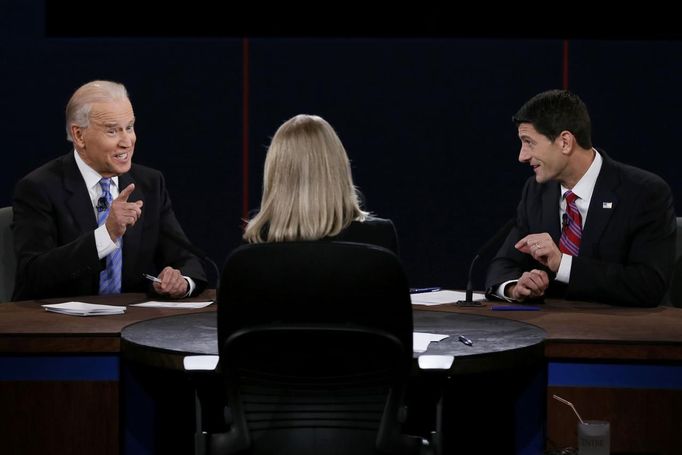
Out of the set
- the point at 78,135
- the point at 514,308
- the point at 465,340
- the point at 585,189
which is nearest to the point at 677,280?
the point at 585,189

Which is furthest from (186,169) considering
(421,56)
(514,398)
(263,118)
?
(514,398)

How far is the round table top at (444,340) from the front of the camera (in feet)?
7.26

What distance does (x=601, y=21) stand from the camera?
4461 mm

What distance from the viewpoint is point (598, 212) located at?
3.35 metres

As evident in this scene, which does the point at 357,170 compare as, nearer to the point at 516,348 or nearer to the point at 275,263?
the point at 516,348

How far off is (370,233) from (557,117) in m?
1.35

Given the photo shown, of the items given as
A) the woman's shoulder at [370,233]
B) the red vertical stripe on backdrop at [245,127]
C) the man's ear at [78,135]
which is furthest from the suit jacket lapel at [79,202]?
the woman's shoulder at [370,233]

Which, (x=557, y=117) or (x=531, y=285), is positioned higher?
(x=557, y=117)

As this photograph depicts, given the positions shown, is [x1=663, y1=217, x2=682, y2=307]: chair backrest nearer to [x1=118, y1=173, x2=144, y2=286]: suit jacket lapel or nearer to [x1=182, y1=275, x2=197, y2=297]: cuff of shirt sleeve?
[x1=182, y1=275, x2=197, y2=297]: cuff of shirt sleeve

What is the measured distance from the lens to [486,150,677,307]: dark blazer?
3.16m

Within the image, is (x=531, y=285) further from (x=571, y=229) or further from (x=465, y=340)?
(x=465, y=340)

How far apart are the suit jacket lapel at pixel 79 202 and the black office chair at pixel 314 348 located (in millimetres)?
1703

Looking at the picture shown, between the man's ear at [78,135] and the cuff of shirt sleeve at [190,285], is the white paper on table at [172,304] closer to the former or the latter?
the cuff of shirt sleeve at [190,285]

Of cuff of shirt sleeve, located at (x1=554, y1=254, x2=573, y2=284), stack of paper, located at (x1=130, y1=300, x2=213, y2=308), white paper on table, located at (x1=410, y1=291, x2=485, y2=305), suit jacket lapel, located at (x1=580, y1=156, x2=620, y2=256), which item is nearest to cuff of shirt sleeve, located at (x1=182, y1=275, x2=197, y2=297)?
stack of paper, located at (x1=130, y1=300, x2=213, y2=308)
